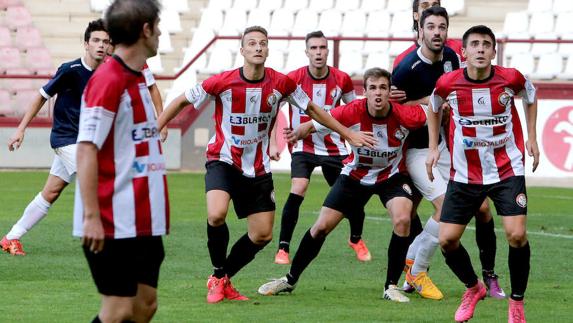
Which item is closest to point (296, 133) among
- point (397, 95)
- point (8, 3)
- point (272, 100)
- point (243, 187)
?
point (272, 100)

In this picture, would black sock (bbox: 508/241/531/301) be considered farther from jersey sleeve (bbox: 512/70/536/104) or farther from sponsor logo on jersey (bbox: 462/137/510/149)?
jersey sleeve (bbox: 512/70/536/104)

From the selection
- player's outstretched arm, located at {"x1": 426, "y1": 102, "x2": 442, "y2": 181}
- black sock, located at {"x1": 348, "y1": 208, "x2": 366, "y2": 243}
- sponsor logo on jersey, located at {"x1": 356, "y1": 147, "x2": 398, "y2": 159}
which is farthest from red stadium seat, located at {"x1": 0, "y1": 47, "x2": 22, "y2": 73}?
player's outstretched arm, located at {"x1": 426, "y1": 102, "x2": 442, "y2": 181}

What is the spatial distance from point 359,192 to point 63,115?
9.70 ft

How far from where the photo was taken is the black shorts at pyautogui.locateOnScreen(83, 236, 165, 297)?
576 cm

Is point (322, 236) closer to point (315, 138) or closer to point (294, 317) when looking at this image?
point (294, 317)

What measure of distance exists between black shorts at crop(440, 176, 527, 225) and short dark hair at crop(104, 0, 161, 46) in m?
3.14

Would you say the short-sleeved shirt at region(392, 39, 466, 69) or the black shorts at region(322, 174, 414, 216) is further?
the short-sleeved shirt at region(392, 39, 466, 69)

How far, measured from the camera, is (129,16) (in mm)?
5742

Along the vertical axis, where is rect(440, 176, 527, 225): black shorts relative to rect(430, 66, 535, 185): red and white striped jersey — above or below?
below

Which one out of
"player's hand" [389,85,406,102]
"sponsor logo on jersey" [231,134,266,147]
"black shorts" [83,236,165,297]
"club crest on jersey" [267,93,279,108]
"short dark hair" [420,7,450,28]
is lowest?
"black shorts" [83,236,165,297]

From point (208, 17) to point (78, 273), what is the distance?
1685 centimetres

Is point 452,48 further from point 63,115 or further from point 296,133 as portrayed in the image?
point 63,115

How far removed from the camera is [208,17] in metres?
26.5

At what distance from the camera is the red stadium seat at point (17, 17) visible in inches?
1051
